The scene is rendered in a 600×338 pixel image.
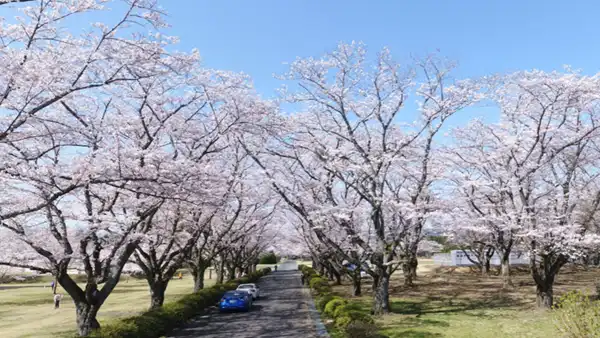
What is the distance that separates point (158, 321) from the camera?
653 inches

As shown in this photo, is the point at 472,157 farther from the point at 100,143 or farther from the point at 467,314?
the point at 100,143

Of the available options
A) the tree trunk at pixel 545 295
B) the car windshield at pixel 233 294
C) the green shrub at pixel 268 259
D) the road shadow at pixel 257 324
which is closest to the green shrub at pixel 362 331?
the road shadow at pixel 257 324

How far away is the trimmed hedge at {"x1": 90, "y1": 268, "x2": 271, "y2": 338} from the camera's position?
13195 mm

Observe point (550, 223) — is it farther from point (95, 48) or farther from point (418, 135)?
point (95, 48)

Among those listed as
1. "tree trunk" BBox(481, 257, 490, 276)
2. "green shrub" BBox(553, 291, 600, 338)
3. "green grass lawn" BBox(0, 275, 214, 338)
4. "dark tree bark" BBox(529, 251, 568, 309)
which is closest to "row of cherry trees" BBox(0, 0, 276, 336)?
"green grass lawn" BBox(0, 275, 214, 338)

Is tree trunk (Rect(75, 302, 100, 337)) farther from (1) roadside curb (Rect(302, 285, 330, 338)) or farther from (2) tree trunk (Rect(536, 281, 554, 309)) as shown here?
Answer: (2) tree trunk (Rect(536, 281, 554, 309))

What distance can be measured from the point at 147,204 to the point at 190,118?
4.13 m

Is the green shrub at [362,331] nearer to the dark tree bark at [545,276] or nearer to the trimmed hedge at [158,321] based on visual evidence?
the trimmed hedge at [158,321]

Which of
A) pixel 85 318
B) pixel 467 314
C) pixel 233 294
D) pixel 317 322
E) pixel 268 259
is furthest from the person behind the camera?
pixel 268 259

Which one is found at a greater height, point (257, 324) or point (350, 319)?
point (350, 319)

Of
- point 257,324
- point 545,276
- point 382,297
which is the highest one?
point 545,276

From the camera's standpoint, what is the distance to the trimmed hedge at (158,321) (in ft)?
43.3

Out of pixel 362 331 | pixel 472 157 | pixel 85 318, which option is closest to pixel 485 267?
pixel 472 157

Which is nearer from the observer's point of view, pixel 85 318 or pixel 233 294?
pixel 85 318
